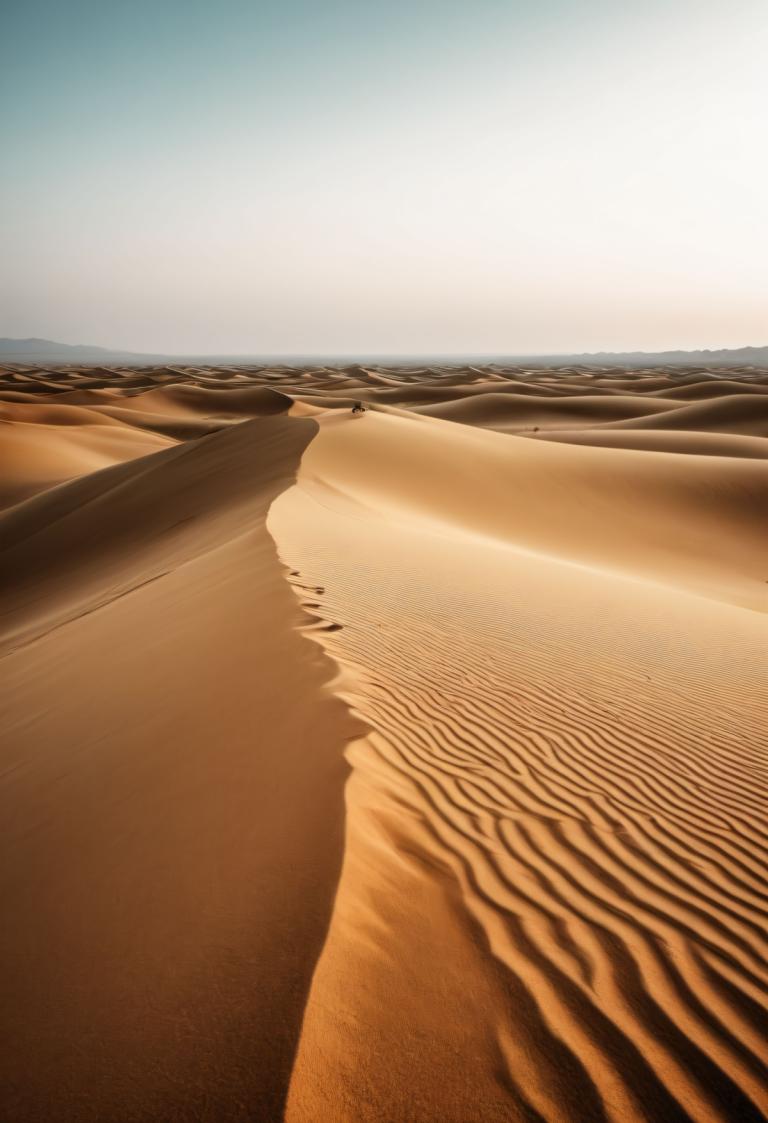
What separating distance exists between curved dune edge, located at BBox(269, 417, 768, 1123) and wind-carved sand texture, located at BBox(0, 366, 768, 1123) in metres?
0.01

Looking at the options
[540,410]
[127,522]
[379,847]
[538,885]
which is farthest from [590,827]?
[540,410]

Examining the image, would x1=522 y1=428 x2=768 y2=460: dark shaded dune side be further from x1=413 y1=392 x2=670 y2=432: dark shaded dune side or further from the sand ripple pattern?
the sand ripple pattern

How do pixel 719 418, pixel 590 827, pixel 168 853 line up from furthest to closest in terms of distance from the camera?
pixel 719 418 → pixel 590 827 → pixel 168 853

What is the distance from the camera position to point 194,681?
464 cm

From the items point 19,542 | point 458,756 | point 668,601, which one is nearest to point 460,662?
point 458,756

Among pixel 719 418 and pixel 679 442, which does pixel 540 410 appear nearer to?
pixel 719 418

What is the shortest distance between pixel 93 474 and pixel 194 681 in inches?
711

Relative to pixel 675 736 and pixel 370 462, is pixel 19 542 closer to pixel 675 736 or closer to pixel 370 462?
pixel 370 462

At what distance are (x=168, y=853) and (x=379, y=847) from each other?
3.10ft

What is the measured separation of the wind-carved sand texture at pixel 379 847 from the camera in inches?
75.2

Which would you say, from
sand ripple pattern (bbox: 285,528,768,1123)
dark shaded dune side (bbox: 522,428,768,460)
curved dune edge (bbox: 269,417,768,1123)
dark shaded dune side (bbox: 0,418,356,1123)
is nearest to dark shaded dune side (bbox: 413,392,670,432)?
dark shaded dune side (bbox: 522,428,768,460)

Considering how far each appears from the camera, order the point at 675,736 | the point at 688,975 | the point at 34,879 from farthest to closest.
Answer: the point at 675,736, the point at 34,879, the point at 688,975

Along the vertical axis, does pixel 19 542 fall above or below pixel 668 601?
below

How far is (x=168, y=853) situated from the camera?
287 centimetres
